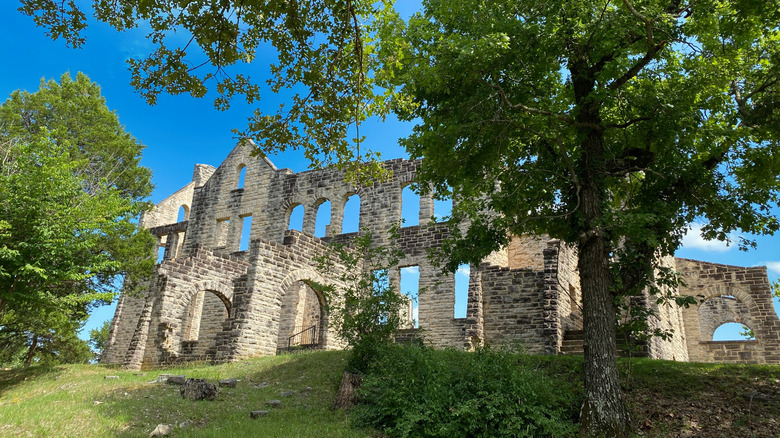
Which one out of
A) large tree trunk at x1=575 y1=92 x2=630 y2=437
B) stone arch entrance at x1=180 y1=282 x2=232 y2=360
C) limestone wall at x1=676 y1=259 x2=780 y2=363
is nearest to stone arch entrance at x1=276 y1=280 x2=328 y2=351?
stone arch entrance at x1=180 y1=282 x2=232 y2=360

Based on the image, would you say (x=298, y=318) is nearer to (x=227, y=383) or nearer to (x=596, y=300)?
(x=227, y=383)

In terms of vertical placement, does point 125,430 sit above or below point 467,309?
below

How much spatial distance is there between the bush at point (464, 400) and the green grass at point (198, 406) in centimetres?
69

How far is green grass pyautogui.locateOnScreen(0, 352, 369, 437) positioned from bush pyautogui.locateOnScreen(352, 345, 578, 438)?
2.25 ft

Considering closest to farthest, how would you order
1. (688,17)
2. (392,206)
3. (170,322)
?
(688,17) → (170,322) → (392,206)

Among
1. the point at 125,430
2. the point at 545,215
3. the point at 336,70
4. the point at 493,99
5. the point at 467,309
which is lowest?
the point at 125,430

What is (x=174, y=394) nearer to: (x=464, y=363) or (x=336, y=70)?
(x=464, y=363)

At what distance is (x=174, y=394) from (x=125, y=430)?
267 cm

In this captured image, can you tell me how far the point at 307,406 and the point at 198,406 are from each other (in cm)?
196

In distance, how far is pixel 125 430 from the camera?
26.1 feet

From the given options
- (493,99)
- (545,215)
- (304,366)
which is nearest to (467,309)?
(304,366)

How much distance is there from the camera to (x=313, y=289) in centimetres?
2025

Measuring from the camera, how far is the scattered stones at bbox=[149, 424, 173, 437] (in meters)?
7.80

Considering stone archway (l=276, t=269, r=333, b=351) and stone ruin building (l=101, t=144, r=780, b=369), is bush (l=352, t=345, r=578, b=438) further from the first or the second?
stone archway (l=276, t=269, r=333, b=351)
